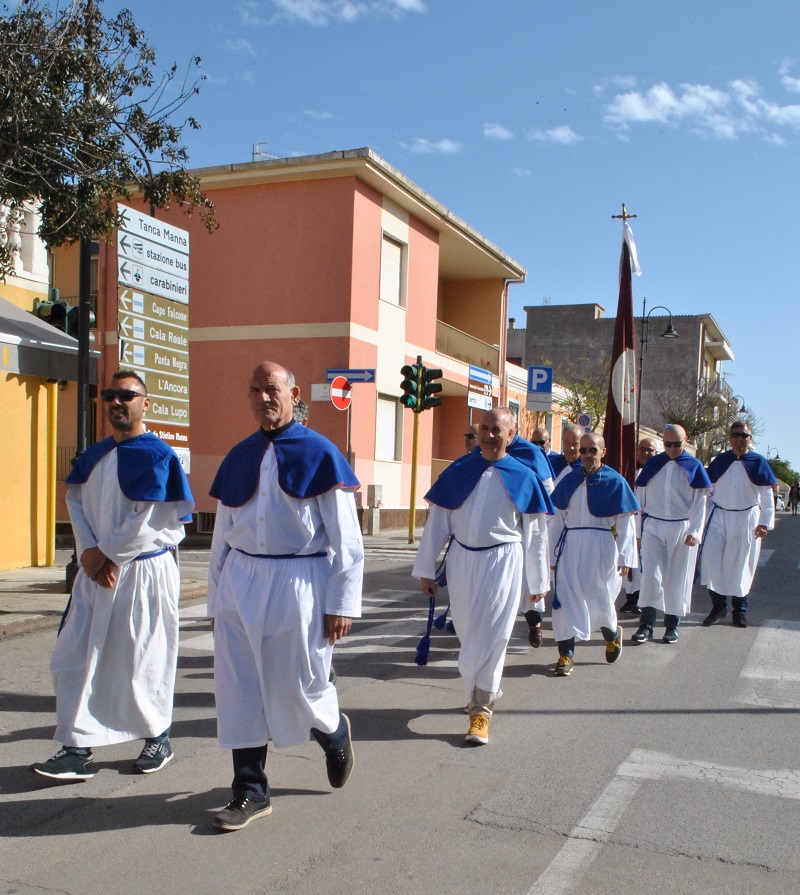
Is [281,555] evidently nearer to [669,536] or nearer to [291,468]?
[291,468]

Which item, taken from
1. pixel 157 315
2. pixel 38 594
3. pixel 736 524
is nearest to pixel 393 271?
pixel 157 315

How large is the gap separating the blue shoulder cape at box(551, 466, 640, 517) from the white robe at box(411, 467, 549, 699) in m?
1.83

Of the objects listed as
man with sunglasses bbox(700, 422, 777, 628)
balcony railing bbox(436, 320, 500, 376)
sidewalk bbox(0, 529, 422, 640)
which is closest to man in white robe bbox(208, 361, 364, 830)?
sidewalk bbox(0, 529, 422, 640)

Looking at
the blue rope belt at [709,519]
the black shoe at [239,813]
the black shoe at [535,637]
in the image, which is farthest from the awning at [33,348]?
the black shoe at [239,813]

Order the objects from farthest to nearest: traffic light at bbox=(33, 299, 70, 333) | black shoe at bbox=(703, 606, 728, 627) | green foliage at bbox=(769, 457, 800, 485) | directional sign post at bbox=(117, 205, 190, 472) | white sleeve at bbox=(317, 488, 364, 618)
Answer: green foliage at bbox=(769, 457, 800, 485), traffic light at bbox=(33, 299, 70, 333), directional sign post at bbox=(117, 205, 190, 472), black shoe at bbox=(703, 606, 728, 627), white sleeve at bbox=(317, 488, 364, 618)

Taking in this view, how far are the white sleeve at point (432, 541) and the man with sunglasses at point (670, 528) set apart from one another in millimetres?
3759

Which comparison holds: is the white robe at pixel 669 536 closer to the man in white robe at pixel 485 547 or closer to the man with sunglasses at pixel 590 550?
the man with sunglasses at pixel 590 550

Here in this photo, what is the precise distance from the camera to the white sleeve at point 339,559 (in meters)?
4.34

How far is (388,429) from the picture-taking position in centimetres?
2355

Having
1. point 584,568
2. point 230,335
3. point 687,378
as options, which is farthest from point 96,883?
point 687,378

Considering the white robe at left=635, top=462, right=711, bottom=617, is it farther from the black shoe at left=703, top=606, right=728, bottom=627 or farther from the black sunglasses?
the black sunglasses

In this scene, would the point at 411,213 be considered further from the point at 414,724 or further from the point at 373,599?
the point at 414,724

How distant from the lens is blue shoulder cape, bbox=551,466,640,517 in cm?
776

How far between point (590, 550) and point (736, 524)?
12.1ft
